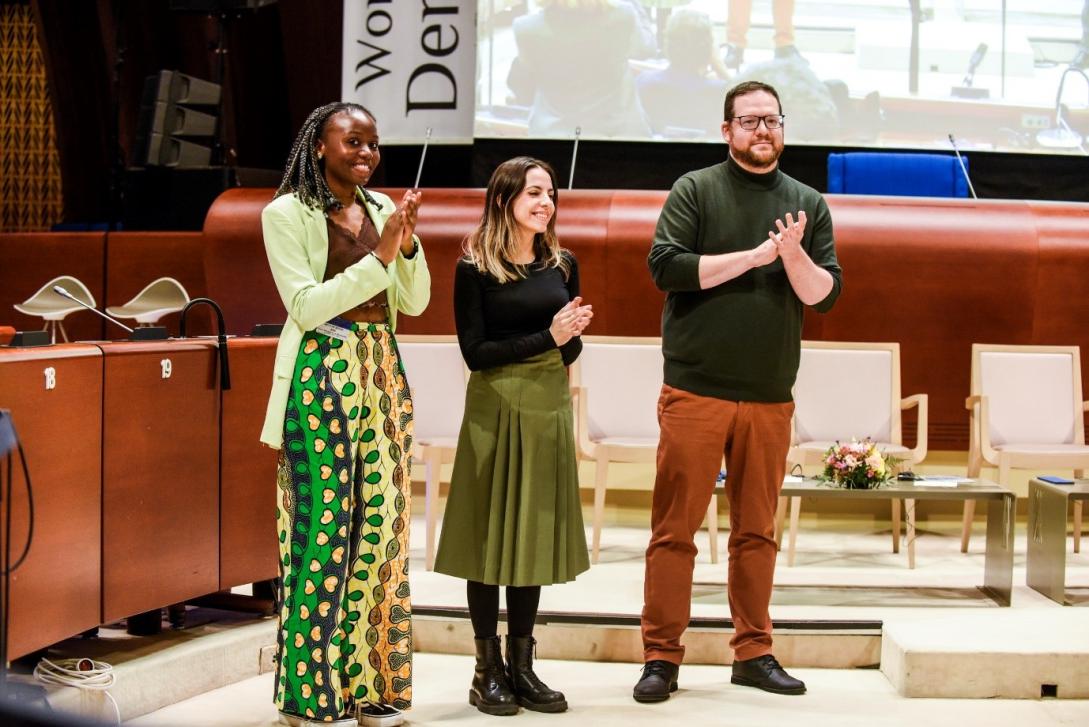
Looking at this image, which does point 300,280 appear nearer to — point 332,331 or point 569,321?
point 332,331

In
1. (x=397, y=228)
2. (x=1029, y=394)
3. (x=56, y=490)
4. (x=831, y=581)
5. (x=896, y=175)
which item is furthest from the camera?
(x=896, y=175)

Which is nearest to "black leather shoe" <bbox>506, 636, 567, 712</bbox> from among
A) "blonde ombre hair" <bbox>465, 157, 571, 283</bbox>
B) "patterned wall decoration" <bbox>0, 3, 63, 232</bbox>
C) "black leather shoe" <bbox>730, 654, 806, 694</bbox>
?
"black leather shoe" <bbox>730, 654, 806, 694</bbox>

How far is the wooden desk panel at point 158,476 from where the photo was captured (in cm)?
309

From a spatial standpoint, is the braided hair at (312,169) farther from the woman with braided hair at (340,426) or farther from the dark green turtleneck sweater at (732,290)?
the dark green turtleneck sweater at (732,290)

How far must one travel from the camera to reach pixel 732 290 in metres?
3.28

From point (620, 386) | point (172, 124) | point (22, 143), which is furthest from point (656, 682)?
point (22, 143)

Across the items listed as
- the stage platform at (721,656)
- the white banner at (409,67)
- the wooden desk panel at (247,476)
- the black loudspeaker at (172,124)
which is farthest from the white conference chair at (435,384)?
the black loudspeaker at (172,124)

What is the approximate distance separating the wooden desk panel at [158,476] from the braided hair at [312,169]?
67 cm

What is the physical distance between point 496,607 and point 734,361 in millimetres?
933

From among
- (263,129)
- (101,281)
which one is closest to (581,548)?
(101,281)

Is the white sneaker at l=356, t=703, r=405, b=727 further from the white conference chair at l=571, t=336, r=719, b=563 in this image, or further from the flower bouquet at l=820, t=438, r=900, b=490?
the white conference chair at l=571, t=336, r=719, b=563

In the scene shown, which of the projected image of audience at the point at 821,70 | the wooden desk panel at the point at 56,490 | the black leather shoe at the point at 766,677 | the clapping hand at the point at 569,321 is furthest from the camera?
the projected image of audience at the point at 821,70

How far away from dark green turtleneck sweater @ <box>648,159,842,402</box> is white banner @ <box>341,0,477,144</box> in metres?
4.43

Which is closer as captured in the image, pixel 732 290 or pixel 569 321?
pixel 569 321
